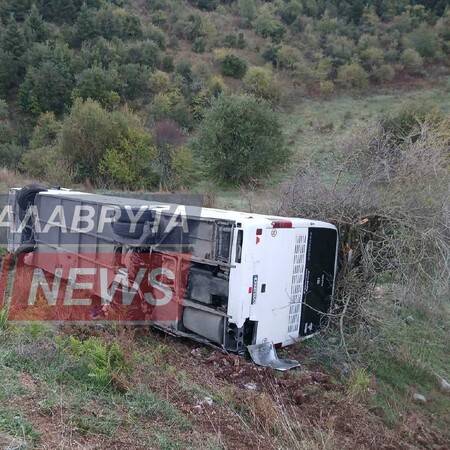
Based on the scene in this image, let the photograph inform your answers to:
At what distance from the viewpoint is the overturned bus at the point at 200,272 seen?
5602 mm

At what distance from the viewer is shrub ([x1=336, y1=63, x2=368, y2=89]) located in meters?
38.8

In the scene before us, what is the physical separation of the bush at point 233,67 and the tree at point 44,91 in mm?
13015

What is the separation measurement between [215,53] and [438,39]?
20.1m

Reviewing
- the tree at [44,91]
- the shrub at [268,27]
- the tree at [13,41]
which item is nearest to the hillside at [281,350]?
the tree at [44,91]

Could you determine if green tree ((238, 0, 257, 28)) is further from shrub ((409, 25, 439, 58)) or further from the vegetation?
shrub ((409, 25, 439, 58))

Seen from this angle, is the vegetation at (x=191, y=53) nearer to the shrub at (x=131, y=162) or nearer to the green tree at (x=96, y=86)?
the green tree at (x=96, y=86)

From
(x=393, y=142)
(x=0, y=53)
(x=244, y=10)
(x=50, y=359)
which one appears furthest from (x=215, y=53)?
(x=50, y=359)

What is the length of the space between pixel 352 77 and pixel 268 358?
36.9m

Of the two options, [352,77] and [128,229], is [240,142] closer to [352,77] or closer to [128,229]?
[128,229]

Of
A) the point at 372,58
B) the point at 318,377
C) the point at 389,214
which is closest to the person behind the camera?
the point at 318,377

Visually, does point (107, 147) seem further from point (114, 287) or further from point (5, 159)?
point (114, 287)

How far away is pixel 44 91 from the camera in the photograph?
109 feet

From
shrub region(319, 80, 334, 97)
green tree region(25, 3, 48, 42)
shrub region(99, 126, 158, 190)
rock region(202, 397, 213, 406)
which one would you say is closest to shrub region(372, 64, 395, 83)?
shrub region(319, 80, 334, 97)

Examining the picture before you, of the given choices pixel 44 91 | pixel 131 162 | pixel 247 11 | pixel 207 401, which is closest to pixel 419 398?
pixel 207 401
